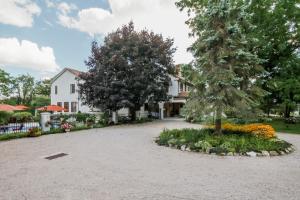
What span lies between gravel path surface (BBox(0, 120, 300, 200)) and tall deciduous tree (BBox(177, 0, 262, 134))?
3213mm

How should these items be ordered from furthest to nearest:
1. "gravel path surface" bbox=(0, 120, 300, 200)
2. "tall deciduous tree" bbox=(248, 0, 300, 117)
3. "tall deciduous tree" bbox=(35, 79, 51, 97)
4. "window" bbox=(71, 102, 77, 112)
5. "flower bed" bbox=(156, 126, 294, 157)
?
"tall deciduous tree" bbox=(35, 79, 51, 97) < "window" bbox=(71, 102, 77, 112) < "tall deciduous tree" bbox=(248, 0, 300, 117) < "flower bed" bbox=(156, 126, 294, 157) < "gravel path surface" bbox=(0, 120, 300, 200)

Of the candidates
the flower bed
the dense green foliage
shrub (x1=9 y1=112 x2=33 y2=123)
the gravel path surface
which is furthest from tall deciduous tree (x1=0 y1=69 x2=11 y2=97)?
the dense green foliage

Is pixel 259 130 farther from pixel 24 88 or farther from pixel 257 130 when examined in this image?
pixel 24 88

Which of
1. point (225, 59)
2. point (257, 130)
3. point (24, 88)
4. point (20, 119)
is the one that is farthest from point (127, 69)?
point (24, 88)

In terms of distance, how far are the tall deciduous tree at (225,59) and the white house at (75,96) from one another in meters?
19.8

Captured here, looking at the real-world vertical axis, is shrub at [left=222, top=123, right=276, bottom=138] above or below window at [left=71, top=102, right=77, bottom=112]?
below

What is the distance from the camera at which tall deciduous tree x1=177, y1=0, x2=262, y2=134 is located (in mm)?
10359

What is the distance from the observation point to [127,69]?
22.3m

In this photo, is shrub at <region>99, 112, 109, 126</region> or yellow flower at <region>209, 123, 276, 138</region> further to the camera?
shrub at <region>99, 112, 109, 126</region>

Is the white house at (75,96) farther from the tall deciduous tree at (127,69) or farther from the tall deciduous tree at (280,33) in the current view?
the tall deciduous tree at (280,33)

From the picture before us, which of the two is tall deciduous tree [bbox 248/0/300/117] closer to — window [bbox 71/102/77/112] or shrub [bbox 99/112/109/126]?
shrub [bbox 99/112/109/126]

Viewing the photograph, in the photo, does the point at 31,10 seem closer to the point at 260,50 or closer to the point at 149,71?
the point at 149,71

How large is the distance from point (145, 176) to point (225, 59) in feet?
25.3

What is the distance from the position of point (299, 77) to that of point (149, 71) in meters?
13.7
